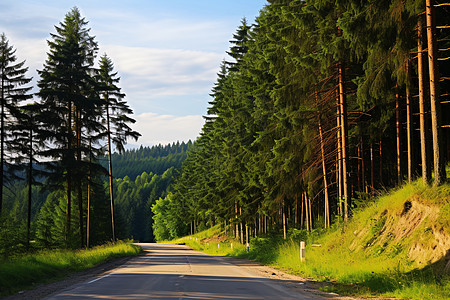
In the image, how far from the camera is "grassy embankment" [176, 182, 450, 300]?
11.7m

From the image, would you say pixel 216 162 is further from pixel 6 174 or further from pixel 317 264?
pixel 317 264

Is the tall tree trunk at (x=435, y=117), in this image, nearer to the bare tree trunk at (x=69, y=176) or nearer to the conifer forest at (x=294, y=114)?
the conifer forest at (x=294, y=114)

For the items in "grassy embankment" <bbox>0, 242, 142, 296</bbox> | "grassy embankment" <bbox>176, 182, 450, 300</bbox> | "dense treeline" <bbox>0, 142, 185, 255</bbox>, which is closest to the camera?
"grassy embankment" <bbox>176, 182, 450, 300</bbox>

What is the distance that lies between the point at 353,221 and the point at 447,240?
25.5 ft

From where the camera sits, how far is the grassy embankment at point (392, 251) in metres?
11.7

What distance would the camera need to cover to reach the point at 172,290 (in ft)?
39.4

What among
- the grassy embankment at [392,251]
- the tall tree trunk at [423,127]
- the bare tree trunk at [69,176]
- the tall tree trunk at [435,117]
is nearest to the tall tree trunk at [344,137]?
the grassy embankment at [392,251]

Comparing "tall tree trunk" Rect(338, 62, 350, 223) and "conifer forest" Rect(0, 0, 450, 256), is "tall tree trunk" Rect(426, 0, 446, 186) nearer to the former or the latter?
"conifer forest" Rect(0, 0, 450, 256)

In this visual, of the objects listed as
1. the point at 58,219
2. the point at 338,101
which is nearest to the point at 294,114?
the point at 338,101

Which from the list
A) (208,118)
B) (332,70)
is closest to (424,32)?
(332,70)

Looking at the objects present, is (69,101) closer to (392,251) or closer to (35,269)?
(35,269)

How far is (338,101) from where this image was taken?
897 inches

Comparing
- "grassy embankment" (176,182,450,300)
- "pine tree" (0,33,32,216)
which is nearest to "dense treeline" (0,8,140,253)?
"pine tree" (0,33,32,216)

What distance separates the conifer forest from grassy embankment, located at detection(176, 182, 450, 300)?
3.83 feet
